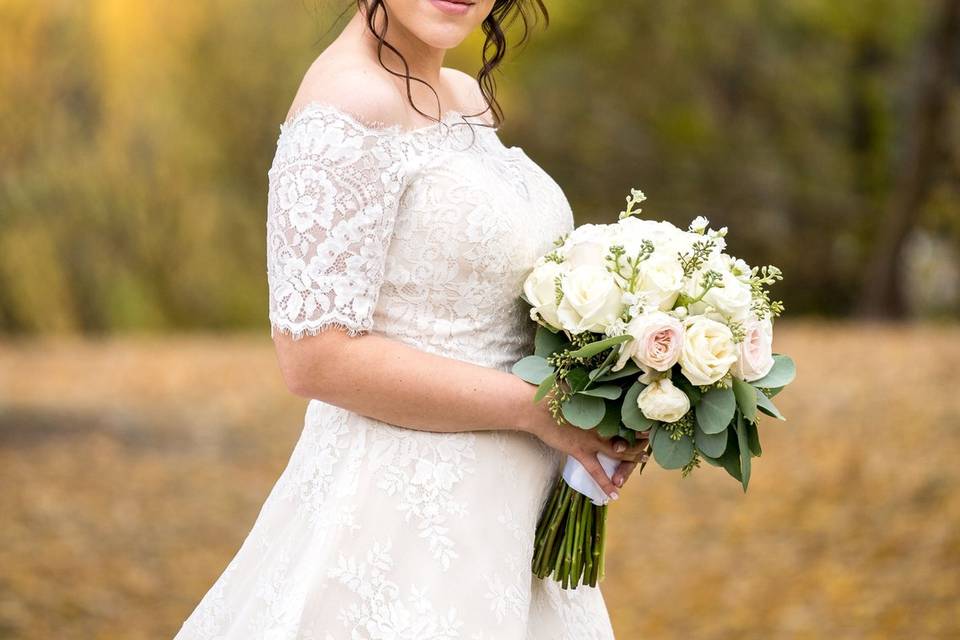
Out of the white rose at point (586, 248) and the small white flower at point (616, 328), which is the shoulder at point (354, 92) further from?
the small white flower at point (616, 328)

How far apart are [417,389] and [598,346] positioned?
0.27m

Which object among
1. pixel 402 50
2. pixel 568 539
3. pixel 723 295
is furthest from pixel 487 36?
pixel 568 539

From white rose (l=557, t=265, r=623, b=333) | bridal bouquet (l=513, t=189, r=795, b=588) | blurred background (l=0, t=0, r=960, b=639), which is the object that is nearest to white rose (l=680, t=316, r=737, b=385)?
bridal bouquet (l=513, t=189, r=795, b=588)

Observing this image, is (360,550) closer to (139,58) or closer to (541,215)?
(541,215)

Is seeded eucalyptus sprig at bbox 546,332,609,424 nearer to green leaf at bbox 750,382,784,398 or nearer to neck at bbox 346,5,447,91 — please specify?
green leaf at bbox 750,382,784,398

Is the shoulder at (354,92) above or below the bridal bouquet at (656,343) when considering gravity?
above

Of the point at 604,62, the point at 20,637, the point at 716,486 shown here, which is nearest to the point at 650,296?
the point at 20,637

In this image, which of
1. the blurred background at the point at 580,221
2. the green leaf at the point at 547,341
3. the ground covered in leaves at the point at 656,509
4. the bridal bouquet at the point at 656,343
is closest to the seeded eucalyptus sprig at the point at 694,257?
the bridal bouquet at the point at 656,343

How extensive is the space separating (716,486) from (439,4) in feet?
16.5

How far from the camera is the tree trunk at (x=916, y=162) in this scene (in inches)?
417

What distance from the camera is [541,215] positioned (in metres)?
1.87

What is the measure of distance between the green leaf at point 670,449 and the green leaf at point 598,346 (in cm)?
15

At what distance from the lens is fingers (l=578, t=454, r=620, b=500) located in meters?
1.78

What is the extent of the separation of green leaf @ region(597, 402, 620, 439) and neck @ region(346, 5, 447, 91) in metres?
0.56
